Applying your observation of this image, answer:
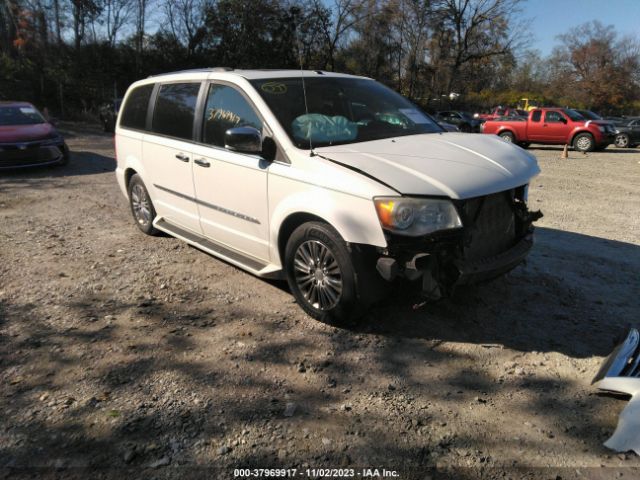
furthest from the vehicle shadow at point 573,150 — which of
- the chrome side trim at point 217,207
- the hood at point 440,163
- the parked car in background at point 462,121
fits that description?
the chrome side trim at point 217,207

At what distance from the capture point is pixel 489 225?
363 cm

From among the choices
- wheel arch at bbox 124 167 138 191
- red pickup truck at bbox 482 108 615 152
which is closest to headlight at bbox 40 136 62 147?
wheel arch at bbox 124 167 138 191

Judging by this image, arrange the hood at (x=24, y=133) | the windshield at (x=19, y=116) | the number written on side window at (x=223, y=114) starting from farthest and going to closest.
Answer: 1. the windshield at (x=19, y=116)
2. the hood at (x=24, y=133)
3. the number written on side window at (x=223, y=114)

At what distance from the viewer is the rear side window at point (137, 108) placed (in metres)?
5.75

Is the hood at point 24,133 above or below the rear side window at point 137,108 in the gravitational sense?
below

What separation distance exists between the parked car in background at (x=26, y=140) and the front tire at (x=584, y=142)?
17.4 meters

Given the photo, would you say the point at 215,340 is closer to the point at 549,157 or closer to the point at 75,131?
the point at 549,157

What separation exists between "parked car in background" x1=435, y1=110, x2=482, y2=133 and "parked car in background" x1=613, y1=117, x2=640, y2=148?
773cm

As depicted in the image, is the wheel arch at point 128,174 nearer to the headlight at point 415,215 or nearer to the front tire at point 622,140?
the headlight at point 415,215

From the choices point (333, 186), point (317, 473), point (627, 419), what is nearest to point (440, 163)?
point (333, 186)

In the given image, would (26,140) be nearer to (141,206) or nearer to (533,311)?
(141,206)

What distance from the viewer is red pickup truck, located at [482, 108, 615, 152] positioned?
61.7 feet

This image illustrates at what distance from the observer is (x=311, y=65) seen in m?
34.9

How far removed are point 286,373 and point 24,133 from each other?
10041mm
